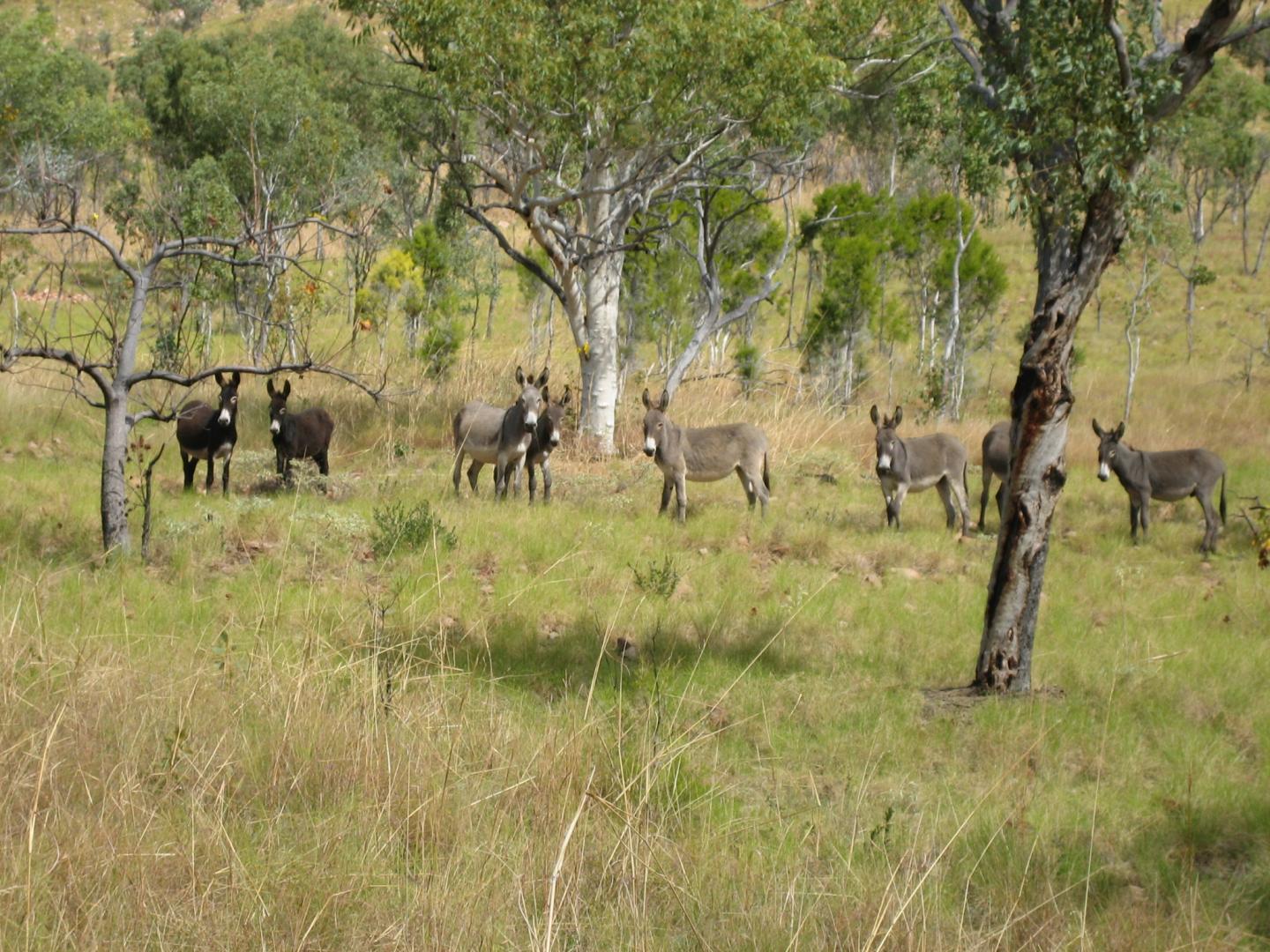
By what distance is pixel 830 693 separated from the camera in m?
9.08

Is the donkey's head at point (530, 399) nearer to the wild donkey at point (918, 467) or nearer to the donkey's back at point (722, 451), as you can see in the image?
the donkey's back at point (722, 451)

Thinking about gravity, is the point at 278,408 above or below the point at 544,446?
above

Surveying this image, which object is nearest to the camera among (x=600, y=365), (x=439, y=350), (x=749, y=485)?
(x=749, y=485)

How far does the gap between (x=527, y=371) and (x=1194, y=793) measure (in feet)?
55.8

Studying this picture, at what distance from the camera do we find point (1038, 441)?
8688 millimetres

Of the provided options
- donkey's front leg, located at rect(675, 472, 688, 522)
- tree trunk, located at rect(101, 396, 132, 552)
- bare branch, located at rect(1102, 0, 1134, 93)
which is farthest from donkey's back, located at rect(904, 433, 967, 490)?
tree trunk, located at rect(101, 396, 132, 552)

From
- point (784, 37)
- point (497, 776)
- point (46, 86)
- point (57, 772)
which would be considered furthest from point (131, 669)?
point (46, 86)

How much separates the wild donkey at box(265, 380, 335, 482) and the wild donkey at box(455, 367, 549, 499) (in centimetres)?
172

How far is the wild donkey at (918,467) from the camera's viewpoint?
15.4 meters

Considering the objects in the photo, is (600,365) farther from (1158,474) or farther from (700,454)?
(1158,474)

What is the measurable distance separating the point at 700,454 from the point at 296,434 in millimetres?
5094

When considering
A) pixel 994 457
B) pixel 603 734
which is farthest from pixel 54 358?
pixel 994 457

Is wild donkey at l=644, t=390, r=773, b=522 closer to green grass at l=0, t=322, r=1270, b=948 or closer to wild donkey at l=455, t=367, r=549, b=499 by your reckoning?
wild donkey at l=455, t=367, r=549, b=499

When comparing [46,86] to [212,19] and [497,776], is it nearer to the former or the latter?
[497,776]
